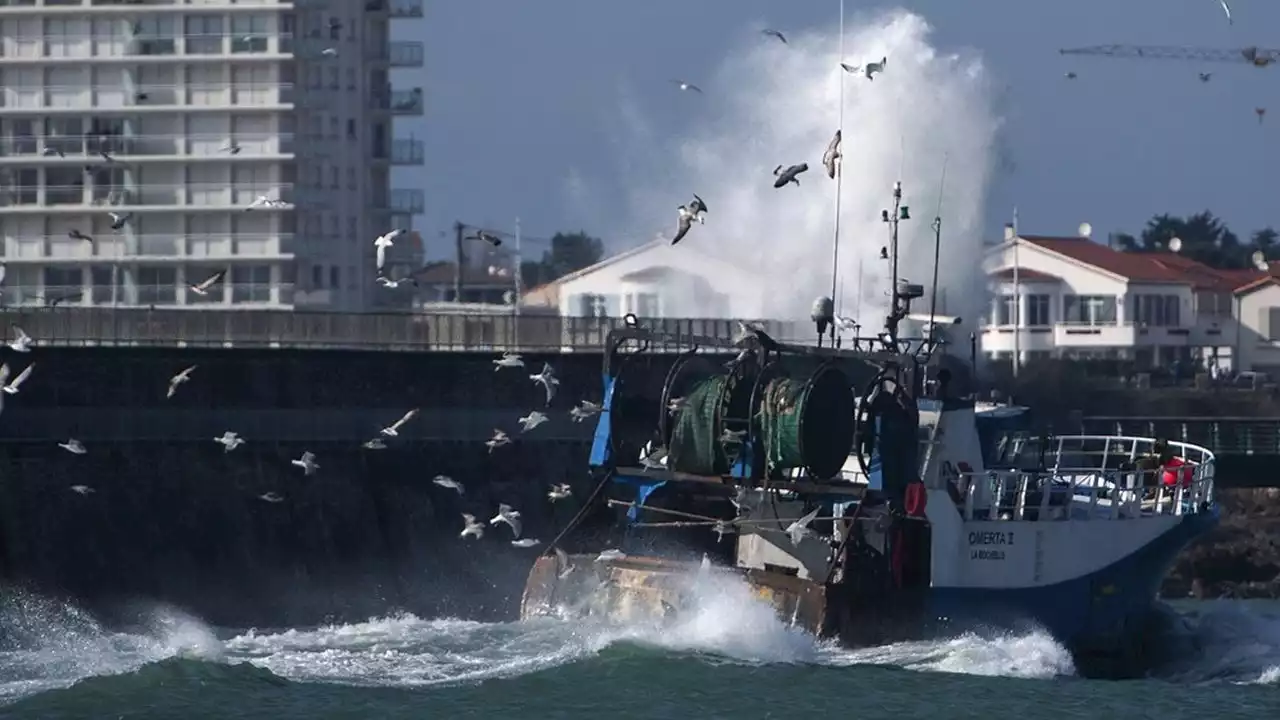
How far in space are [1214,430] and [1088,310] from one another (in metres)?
30.9

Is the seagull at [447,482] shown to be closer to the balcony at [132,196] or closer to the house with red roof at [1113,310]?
the balcony at [132,196]

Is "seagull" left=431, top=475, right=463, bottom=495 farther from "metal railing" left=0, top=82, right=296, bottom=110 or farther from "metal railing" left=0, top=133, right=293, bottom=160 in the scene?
"metal railing" left=0, top=82, right=296, bottom=110

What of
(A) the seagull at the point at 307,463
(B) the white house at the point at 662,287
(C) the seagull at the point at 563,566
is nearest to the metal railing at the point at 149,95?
(B) the white house at the point at 662,287

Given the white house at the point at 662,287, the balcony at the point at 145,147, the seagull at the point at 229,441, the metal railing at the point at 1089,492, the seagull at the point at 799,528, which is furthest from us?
the balcony at the point at 145,147

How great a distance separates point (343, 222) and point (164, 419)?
26.5 m

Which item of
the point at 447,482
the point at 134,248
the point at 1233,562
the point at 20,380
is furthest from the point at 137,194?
the point at 447,482

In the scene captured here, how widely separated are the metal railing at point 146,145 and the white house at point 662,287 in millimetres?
9501

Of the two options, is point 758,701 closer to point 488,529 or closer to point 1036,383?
point 488,529

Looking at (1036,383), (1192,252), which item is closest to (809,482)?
(1036,383)

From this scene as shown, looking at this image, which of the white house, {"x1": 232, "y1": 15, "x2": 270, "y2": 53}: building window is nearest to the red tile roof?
the white house

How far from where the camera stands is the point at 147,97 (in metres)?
64.3

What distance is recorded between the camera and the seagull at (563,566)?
29.8 meters

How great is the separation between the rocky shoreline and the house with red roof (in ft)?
84.3

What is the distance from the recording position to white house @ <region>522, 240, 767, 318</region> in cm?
5997
